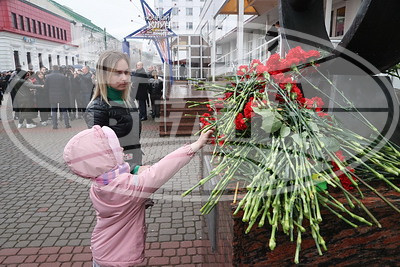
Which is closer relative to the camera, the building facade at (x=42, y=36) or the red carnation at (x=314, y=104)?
the red carnation at (x=314, y=104)

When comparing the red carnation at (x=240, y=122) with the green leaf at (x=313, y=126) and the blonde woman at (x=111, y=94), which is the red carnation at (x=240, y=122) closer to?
the green leaf at (x=313, y=126)

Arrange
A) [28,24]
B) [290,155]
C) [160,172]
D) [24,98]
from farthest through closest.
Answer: [28,24] < [24,98] < [160,172] < [290,155]

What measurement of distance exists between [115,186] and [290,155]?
104 cm

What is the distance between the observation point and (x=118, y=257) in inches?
79.3

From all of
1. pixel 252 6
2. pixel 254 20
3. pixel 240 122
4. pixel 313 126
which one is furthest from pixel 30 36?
pixel 313 126

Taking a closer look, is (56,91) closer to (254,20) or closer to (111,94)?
(111,94)

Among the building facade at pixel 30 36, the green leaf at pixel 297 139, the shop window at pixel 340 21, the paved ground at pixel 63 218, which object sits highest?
the building facade at pixel 30 36

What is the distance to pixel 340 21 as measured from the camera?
9758 mm

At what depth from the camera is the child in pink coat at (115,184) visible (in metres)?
1.82

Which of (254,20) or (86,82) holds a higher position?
(254,20)

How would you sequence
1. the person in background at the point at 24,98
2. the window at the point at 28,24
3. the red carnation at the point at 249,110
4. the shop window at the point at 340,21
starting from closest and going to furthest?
the red carnation at the point at 249,110
the shop window at the point at 340,21
the person in background at the point at 24,98
the window at the point at 28,24

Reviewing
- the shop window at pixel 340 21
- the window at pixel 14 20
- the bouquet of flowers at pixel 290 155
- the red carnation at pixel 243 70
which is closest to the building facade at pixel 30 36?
the window at pixel 14 20

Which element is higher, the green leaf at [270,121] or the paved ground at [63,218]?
the green leaf at [270,121]

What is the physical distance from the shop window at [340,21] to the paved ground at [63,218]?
6.42m
